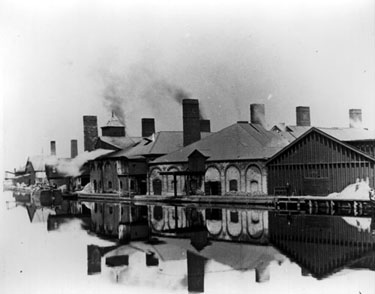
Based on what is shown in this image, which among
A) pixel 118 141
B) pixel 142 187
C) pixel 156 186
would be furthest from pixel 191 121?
pixel 118 141

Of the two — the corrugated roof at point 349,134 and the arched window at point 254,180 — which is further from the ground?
the corrugated roof at point 349,134

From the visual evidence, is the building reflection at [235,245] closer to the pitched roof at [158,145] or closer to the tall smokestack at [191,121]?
the tall smokestack at [191,121]

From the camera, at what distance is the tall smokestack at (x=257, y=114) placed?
1391 inches

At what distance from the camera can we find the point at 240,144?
118 ft

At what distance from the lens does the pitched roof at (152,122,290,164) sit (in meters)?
34.9

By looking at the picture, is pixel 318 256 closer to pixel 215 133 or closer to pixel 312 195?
pixel 312 195

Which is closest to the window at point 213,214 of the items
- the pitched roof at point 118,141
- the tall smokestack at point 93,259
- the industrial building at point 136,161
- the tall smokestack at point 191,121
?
the tall smokestack at point 93,259

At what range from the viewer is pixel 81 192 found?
4941 cm

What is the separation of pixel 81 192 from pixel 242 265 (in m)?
36.2

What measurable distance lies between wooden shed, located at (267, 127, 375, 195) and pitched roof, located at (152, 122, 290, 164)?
6.42 ft

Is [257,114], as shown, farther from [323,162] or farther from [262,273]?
[262,273]

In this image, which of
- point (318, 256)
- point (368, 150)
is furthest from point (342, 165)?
point (318, 256)

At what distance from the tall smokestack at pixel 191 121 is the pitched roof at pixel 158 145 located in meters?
2.01

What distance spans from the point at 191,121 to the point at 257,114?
19.9 feet
